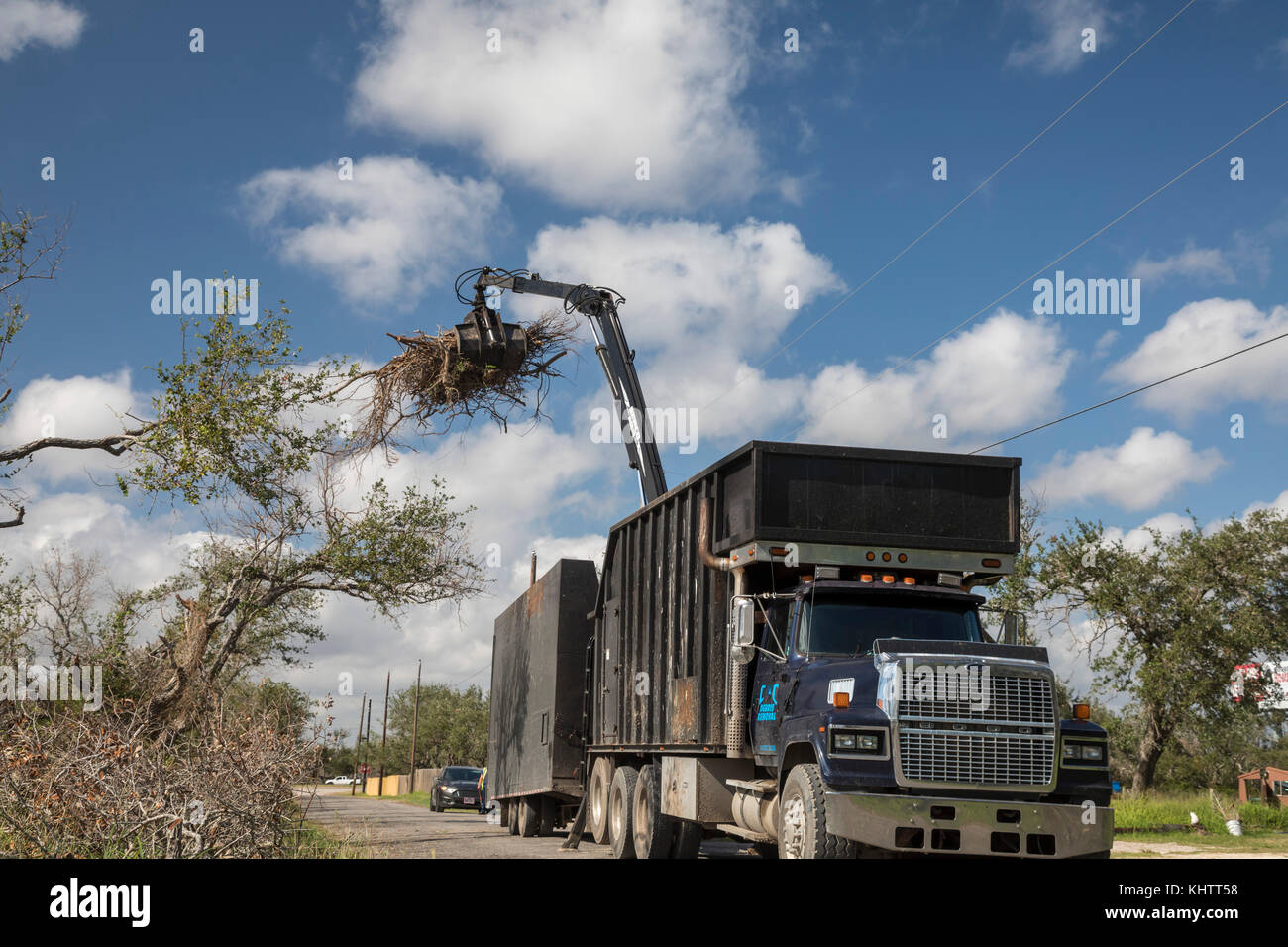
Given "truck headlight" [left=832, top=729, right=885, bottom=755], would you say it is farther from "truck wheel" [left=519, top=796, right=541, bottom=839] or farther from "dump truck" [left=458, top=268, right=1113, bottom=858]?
"truck wheel" [left=519, top=796, right=541, bottom=839]

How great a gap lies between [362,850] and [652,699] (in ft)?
13.0

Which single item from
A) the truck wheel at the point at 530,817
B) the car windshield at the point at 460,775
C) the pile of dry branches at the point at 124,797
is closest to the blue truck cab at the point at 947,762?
the pile of dry branches at the point at 124,797

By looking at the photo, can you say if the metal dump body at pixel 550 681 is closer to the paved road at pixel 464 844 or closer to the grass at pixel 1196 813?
the paved road at pixel 464 844

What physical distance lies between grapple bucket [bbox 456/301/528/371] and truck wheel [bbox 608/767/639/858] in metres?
6.07

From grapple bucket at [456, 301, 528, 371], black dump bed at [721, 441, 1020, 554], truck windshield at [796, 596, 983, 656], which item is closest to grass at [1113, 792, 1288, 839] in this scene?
black dump bed at [721, 441, 1020, 554]

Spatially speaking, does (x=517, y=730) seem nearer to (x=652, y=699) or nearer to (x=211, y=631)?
(x=211, y=631)

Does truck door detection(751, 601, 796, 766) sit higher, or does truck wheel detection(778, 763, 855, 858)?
truck door detection(751, 601, 796, 766)

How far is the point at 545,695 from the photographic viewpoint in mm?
17406

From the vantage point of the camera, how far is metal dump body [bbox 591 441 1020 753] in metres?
10.4

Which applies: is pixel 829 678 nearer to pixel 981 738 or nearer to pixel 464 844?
pixel 981 738

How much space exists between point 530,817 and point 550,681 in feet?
11.2
